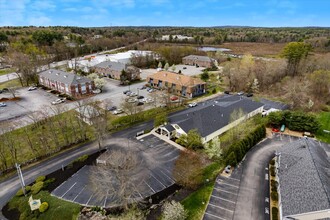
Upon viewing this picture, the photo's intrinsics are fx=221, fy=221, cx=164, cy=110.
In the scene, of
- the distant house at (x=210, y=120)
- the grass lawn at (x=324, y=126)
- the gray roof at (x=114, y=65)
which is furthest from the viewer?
the gray roof at (x=114, y=65)

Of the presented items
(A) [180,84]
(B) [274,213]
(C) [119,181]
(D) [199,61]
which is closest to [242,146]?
(B) [274,213]

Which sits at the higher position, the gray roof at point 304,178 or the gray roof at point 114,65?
the gray roof at point 114,65

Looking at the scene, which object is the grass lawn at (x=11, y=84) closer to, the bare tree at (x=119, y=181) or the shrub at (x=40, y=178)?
the shrub at (x=40, y=178)

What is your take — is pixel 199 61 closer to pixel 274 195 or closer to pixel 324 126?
pixel 324 126

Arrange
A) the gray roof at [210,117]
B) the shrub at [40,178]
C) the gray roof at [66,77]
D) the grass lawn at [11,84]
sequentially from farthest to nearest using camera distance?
the grass lawn at [11,84], the gray roof at [66,77], the gray roof at [210,117], the shrub at [40,178]

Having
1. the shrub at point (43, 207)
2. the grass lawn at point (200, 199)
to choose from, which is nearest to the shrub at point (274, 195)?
the grass lawn at point (200, 199)

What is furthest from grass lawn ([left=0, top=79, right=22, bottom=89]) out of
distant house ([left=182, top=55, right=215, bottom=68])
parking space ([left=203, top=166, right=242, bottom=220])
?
parking space ([left=203, top=166, right=242, bottom=220])

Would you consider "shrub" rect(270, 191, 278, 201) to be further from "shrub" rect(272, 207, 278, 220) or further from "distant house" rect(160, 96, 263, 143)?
"distant house" rect(160, 96, 263, 143)
